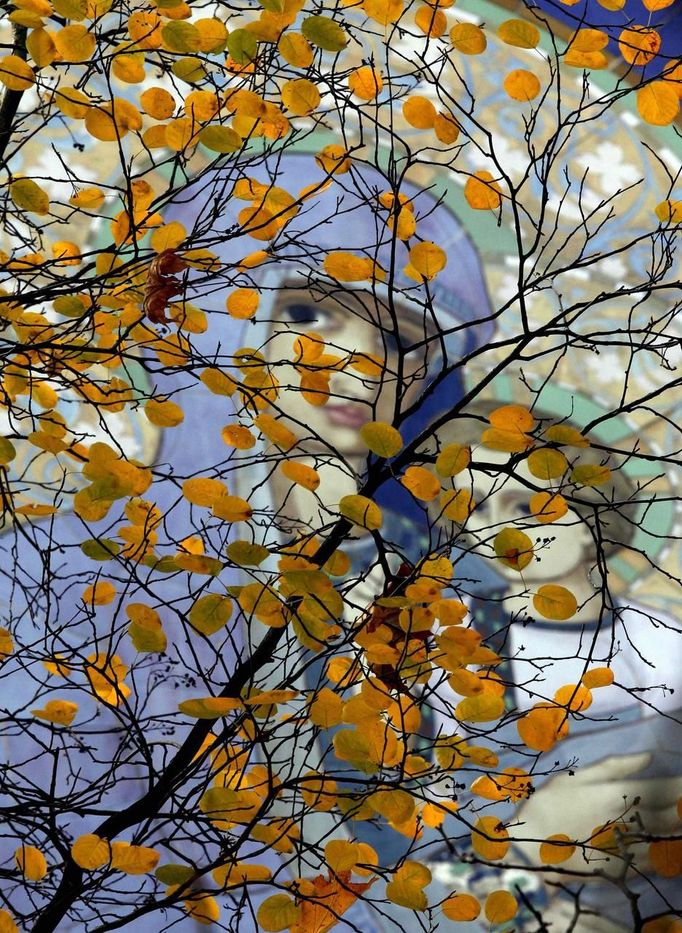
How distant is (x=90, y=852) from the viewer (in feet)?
3.53

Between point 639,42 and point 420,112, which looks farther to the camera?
point 639,42

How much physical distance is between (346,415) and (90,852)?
6.16 ft

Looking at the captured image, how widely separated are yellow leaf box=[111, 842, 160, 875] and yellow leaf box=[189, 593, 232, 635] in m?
0.24

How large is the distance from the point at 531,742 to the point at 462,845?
1566 mm

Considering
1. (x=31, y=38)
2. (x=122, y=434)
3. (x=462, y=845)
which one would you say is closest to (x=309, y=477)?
(x=31, y=38)

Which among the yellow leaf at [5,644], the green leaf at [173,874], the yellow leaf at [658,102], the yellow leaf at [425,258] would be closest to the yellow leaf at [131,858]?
the green leaf at [173,874]

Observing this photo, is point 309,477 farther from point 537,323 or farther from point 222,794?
point 537,323

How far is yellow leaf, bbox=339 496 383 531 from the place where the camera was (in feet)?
3.36

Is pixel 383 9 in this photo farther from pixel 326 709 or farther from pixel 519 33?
pixel 326 709

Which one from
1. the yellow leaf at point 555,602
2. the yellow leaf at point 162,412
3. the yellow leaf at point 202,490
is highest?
the yellow leaf at point 162,412

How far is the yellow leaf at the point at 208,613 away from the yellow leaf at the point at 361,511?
17 cm

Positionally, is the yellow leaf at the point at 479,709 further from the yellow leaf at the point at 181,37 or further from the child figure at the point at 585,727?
the child figure at the point at 585,727

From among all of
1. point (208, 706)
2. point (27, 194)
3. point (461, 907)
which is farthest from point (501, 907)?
point (27, 194)

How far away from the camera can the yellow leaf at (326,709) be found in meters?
1.09
